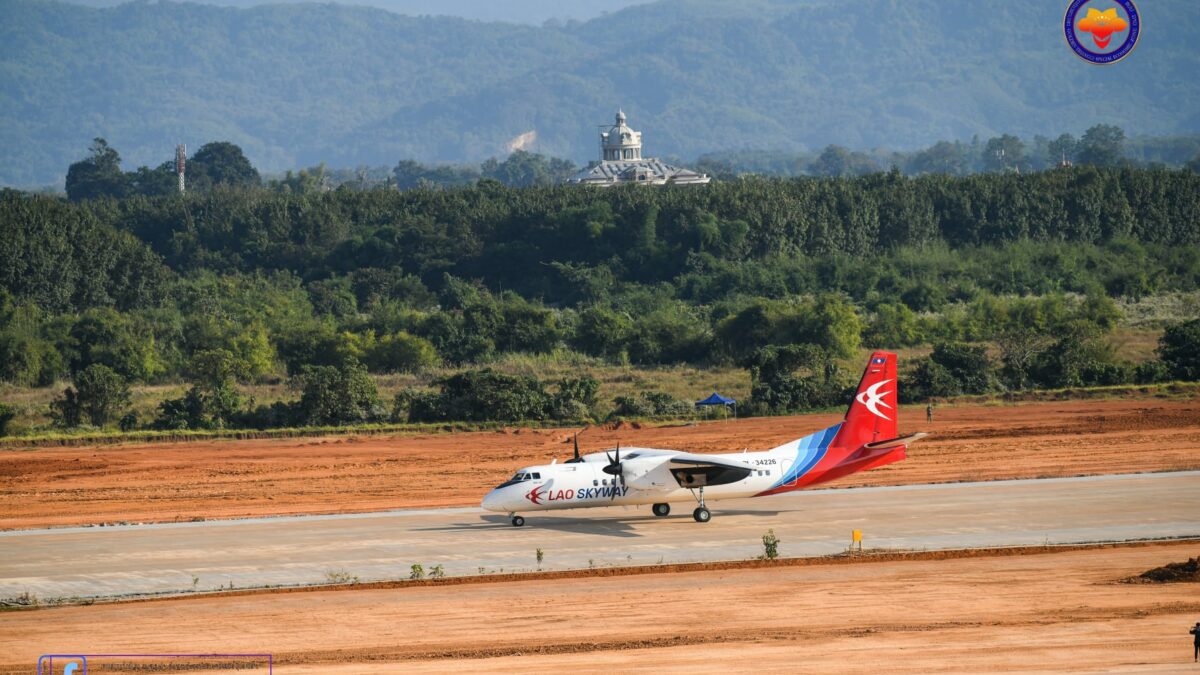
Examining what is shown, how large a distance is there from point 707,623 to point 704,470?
8997 millimetres

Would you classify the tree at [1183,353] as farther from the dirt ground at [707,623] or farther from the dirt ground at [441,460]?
the dirt ground at [707,623]

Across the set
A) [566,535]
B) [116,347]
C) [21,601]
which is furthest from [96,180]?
[21,601]

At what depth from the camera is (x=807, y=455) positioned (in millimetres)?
36531

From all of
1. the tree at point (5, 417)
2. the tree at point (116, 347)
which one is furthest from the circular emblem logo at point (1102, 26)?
the tree at point (116, 347)

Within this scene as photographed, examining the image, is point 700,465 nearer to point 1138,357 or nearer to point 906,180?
point 1138,357

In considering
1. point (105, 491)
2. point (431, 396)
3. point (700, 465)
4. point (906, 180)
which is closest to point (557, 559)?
point (700, 465)

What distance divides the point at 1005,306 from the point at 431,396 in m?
34.9

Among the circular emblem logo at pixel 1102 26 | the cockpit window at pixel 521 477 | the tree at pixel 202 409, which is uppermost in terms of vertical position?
the circular emblem logo at pixel 1102 26

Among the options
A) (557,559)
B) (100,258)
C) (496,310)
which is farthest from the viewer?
(100,258)

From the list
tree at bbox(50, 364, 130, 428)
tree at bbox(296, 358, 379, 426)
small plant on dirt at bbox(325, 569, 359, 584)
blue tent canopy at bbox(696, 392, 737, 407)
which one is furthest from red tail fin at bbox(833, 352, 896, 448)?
tree at bbox(50, 364, 130, 428)

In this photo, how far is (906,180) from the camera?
361ft

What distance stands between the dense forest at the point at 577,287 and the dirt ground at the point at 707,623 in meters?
26.8

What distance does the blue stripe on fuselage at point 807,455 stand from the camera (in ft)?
119

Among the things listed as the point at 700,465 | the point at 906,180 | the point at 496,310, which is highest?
the point at 906,180
